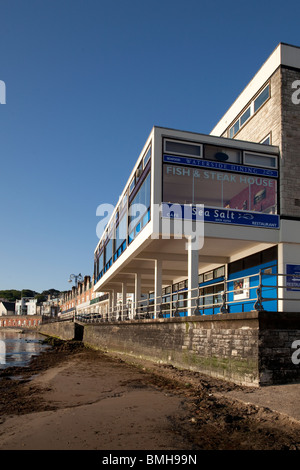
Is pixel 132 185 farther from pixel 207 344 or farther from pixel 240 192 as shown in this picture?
pixel 207 344

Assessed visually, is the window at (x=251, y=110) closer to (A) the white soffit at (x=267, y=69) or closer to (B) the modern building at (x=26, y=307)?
(A) the white soffit at (x=267, y=69)

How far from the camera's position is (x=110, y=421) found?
24.4ft

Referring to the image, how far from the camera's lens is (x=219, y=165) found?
17594 mm

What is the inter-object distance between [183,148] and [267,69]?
19.0 ft

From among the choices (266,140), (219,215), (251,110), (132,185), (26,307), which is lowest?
A: (26,307)

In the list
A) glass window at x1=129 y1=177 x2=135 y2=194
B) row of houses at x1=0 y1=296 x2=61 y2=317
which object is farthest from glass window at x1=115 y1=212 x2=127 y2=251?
row of houses at x1=0 y1=296 x2=61 y2=317

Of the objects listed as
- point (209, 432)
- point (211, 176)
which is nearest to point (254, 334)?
point (209, 432)

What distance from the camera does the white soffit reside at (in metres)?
18.1

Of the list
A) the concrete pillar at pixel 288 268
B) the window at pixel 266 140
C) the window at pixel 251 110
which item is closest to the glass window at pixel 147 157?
the window at pixel 266 140

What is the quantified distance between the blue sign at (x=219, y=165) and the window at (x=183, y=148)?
25 centimetres

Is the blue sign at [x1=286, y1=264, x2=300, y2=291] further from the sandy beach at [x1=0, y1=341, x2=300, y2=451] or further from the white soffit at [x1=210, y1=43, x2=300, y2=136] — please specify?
the white soffit at [x1=210, y1=43, x2=300, y2=136]

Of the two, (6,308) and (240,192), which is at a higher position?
(240,192)

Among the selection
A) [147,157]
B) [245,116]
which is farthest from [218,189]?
[245,116]

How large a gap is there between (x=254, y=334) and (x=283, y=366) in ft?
3.25
